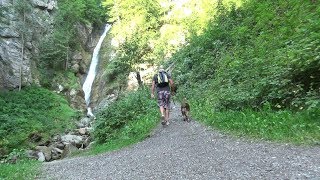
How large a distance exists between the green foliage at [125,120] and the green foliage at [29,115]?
8.11 m

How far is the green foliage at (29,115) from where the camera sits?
68.5 ft

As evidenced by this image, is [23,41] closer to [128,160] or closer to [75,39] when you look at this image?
[75,39]

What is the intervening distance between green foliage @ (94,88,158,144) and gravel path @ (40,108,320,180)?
273 centimetres

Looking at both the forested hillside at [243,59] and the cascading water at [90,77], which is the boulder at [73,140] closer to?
the forested hillside at [243,59]

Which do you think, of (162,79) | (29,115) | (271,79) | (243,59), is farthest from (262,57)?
(29,115)

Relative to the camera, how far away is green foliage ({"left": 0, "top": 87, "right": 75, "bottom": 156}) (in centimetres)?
2089

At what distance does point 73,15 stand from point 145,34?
14.1 m

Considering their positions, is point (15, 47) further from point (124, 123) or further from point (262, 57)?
point (262, 57)

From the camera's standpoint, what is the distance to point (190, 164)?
6.07 m

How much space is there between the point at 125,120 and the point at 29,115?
45.2 ft

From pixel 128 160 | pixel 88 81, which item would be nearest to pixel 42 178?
pixel 128 160

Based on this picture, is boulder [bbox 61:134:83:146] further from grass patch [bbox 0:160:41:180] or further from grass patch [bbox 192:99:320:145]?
grass patch [bbox 192:99:320:145]

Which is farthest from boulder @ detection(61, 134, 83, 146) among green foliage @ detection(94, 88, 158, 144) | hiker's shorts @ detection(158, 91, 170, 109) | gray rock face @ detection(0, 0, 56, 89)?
gray rock face @ detection(0, 0, 56, 89)

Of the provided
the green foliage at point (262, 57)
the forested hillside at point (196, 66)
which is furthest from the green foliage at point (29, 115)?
the green foliage at point (262, 57)
